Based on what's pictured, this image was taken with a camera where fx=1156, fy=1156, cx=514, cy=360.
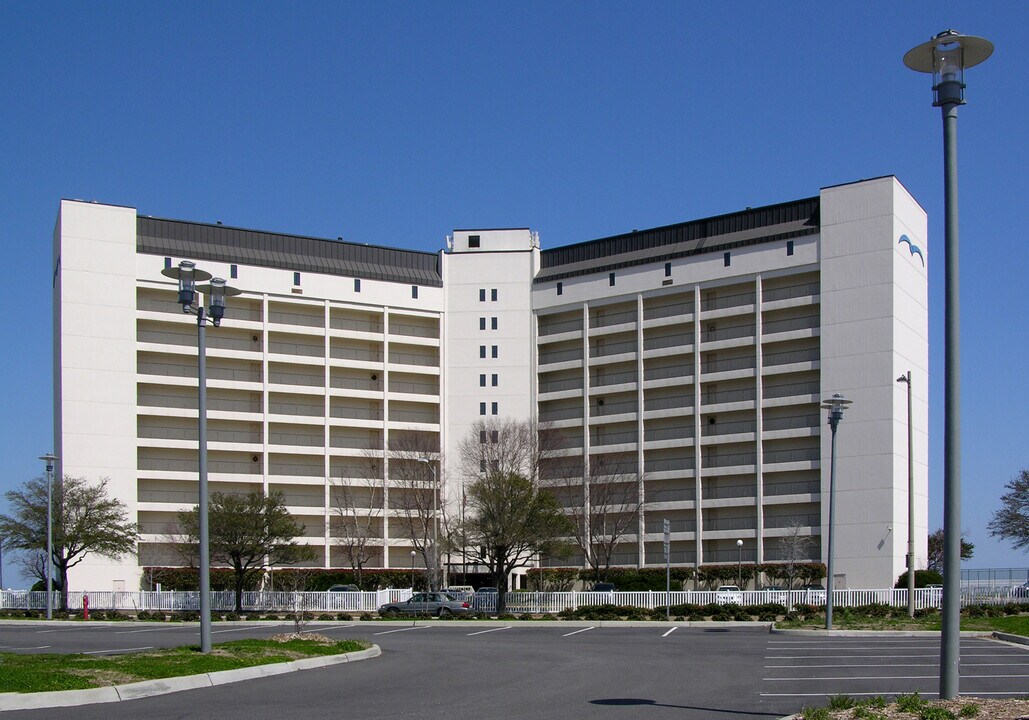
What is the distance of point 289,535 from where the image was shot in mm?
62781

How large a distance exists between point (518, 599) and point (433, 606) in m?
5.47

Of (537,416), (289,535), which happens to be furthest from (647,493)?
(289,535)

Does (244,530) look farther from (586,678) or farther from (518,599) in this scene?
(586,678)

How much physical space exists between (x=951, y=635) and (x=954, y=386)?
2.95 meters

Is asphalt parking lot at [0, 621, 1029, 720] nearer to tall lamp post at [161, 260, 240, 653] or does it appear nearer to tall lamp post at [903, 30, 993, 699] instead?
tall lamp post at [161, 260, 240, 653]

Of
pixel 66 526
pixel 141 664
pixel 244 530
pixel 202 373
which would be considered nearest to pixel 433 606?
pixel 244 530

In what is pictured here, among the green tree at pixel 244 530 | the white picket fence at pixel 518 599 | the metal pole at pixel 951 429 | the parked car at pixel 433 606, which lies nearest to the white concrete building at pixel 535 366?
the white picket fence at pixel 518 599

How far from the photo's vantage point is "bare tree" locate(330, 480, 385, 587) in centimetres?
8206

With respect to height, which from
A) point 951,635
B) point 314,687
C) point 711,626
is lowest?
point 711,626

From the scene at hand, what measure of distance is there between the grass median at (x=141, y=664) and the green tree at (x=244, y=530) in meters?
35.4

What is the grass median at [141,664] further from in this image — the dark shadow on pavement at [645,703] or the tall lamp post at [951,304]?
the tall lamp post at [951,304]

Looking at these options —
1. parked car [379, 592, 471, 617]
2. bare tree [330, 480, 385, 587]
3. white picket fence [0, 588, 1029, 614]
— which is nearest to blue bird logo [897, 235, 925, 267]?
white picket fence [0, 588, 1029, 614]

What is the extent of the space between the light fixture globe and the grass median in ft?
47.5

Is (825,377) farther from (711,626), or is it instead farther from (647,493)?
(711,626)
